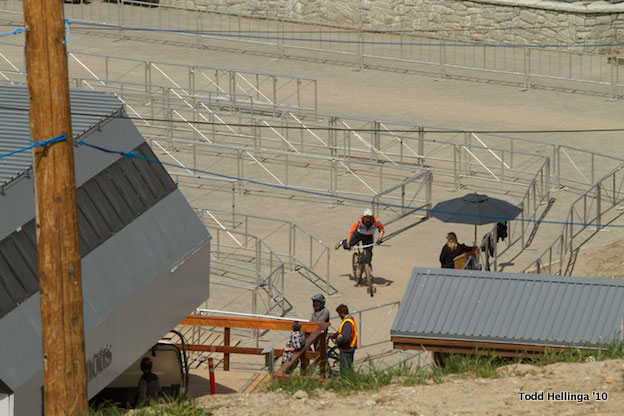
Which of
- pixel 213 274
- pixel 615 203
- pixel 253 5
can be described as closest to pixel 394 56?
pixel 253 5

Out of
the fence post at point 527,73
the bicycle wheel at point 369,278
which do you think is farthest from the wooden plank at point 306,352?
the fence post at point 527,73

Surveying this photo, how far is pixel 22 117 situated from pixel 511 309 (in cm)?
630

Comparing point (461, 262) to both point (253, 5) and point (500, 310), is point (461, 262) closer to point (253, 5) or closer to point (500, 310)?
point (500, 310)

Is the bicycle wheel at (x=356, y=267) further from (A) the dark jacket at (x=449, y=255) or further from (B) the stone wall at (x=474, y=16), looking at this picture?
(B) the stone wall at (x=474, y=16)

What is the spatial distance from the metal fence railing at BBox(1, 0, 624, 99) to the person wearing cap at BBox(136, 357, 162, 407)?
19570mm

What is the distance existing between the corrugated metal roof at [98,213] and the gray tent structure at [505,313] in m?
3.62

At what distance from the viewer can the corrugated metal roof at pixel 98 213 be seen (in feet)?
43.5

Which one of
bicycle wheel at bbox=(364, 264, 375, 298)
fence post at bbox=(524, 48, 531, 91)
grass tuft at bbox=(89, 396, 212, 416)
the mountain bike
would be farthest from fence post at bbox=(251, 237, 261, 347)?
fence post at bbox=(524, 48, 531, 91)

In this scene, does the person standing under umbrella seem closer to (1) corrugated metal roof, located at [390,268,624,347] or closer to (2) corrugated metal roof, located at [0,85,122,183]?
(1) corrugated metal roof, located at [390,268,624,347]

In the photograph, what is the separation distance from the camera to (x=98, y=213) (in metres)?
14.9

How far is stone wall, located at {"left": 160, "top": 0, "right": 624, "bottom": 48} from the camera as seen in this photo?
35.4m

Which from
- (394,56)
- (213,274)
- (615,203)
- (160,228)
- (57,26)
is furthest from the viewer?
(394,56)

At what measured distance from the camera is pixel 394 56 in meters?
36.2

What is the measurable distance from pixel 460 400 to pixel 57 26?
16.3 ft
